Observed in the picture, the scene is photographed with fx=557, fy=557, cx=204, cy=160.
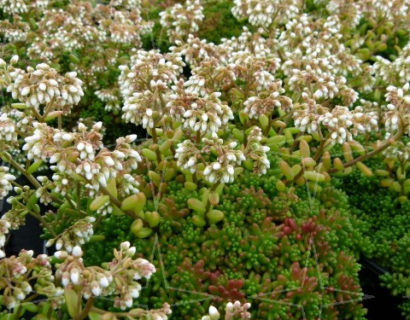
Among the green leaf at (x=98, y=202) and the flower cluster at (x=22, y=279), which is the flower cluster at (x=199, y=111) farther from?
the flower cluster at (x=22, y=279)

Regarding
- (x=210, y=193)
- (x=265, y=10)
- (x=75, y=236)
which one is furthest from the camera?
(x=265, y=10)

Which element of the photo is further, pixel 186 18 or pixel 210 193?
pixel 186 18

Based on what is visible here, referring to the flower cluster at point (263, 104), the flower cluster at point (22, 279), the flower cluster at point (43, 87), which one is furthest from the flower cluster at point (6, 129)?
the flower cluster at point (263, 104)

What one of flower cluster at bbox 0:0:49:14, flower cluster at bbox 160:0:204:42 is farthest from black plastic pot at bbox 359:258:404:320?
flower cluster at bbox 0:0:49:14

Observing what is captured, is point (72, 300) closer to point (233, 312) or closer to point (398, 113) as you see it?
point (233, 312)

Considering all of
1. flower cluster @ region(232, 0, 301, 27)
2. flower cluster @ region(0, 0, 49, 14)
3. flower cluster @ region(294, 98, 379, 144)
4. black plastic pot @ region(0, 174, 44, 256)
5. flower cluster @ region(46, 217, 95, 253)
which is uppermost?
flower cluster @ region(232, 0, 301, 27)

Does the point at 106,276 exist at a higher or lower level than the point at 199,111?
lower

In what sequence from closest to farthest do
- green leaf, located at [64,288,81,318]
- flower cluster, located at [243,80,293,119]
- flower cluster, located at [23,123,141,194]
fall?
green leaf, located at [64,288,81,318] < flower cluster, located at [23,123,141,194] < flower cluster, located at [243,80,293,119]

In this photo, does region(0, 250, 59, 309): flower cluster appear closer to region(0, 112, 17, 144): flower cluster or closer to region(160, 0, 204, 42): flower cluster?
region(0, 112, 17, 144): flower cluster

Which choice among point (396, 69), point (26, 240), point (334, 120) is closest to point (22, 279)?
point (26, 240)

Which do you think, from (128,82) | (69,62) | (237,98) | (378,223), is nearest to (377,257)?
(378,223)
